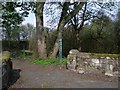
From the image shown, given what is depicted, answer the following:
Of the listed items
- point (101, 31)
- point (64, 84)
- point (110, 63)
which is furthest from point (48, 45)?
point (64, 84)

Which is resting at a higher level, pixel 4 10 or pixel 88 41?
pixel 4 10

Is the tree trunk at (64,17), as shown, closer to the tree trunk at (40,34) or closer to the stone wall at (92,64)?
the tree trunk at (40,34)

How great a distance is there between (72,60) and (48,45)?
7773mm

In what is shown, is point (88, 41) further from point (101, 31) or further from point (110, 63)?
point (110, 63)

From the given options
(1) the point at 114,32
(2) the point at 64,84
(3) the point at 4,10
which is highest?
(3) the point at 4,10

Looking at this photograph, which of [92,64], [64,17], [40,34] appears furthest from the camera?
[64,17]

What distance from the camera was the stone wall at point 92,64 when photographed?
1209 cm

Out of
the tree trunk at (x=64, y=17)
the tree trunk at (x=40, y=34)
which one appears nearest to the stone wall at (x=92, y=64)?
the tree trunk at (x=64, y=17)

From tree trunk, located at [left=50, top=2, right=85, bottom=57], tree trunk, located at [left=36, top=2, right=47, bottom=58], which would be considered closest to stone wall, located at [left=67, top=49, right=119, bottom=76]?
tree trunk, located at [left=50, top=2, right=85, bottom=57]

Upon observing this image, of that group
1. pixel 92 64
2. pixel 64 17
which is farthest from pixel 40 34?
pixel 92 64

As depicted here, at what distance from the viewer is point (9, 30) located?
84.3 feet

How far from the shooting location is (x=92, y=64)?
12.7m

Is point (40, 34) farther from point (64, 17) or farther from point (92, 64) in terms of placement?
point (92, 64)

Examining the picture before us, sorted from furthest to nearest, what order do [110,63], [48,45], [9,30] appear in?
1. [9,30]
2. [48,45]
3. [110,63]
